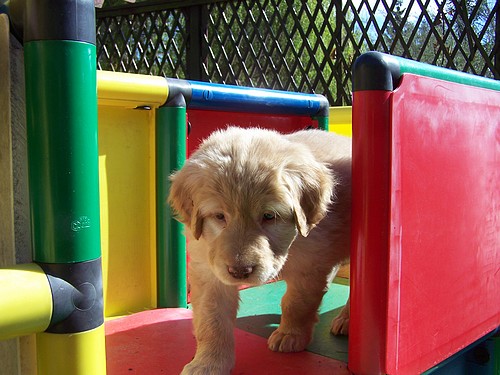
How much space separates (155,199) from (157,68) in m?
8.76

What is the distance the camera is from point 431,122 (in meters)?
2.07

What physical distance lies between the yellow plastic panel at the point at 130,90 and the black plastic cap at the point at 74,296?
1.38 m

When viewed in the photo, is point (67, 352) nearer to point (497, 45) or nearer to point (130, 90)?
point (130, 90)

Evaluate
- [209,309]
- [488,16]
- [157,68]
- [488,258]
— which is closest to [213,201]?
[209,309]

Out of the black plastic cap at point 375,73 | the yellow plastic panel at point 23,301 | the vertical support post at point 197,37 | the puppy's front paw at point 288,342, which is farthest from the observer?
the vertical support post at point 197,37

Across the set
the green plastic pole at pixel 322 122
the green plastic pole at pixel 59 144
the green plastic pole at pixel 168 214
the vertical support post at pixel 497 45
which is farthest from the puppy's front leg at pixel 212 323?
the vertical support post at pixel 497 45

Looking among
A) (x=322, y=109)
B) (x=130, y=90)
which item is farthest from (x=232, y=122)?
(x=130, y=90)

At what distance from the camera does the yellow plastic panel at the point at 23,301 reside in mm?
1021

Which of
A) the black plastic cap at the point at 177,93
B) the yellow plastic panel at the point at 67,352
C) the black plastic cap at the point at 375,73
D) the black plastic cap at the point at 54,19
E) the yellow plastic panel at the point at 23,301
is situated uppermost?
the black plastic cap at the point at 54,19

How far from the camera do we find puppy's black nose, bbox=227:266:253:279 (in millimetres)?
1869

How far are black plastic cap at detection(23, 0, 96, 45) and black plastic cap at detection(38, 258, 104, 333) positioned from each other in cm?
44

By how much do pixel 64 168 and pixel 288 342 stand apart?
1.44 metres

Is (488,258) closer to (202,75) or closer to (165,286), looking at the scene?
(165,286)

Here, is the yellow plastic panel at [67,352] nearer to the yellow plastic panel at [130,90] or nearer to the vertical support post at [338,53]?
the yellow plastic panel at [130,90]
